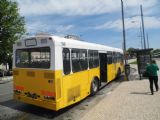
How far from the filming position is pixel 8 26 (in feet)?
96.9

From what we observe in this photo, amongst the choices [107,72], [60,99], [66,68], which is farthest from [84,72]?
[107,72]

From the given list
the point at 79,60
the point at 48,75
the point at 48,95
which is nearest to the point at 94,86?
the point at 79,60

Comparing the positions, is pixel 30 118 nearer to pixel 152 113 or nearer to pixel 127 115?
pixel 127 115

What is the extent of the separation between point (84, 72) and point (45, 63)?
2737mm

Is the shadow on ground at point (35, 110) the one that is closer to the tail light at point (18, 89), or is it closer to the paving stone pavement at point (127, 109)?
the tail light at point (18, 89)

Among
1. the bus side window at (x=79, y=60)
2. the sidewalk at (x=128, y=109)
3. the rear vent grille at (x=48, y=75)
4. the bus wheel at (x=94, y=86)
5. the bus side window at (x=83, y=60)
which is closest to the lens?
the sidewalk at (x=128, y=109)

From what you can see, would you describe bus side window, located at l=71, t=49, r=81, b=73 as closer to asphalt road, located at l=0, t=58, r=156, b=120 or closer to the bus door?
asphalt road, located at l=0, t=58, r=156, b=120

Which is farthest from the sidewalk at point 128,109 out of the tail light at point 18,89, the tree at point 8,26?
the tree at point 8,26

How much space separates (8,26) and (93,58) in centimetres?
2014

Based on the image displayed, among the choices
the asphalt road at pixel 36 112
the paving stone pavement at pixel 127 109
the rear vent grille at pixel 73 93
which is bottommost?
the asphalt road at pixel 36 112

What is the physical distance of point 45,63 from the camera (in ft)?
28.8

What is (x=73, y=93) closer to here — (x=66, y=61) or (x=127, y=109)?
(x=66, y=61)

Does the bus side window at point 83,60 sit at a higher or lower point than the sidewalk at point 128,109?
higher

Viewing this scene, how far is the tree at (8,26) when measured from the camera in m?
29.3
